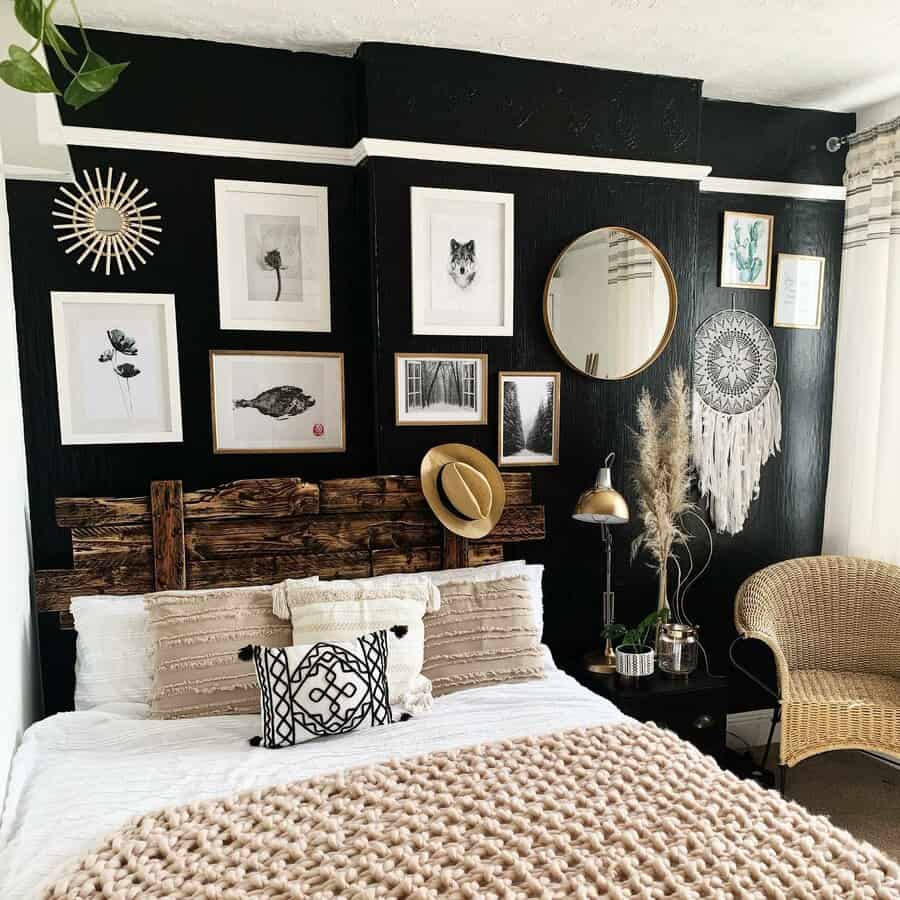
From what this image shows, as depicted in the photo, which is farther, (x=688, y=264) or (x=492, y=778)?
(x=688, y=264)

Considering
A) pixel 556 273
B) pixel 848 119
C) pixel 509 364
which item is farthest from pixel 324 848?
pixel 848 119

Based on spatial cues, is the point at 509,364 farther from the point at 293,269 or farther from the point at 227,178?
the point at 227,178

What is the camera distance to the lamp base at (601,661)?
9.29 feet

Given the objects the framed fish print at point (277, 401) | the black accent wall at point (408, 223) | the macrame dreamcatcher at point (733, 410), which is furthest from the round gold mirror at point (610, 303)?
the framed fish print at point (277, 401)

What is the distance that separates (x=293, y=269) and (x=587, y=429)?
125 centimetres

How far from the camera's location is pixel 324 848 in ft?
4.99

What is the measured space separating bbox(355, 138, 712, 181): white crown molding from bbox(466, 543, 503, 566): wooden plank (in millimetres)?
1374

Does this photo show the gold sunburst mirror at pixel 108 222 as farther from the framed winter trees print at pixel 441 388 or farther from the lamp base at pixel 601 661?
the lamp base at pixel 601 661

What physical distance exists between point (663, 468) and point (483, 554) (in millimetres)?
763

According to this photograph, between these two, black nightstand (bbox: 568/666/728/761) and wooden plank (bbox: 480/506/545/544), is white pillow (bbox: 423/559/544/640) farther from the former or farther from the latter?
black nightstand (bbox: 568/666/728/761)

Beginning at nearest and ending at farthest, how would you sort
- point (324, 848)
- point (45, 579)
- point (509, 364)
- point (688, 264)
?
point (324, 848) < point (45, 579) < point (509, 364) < point (688, 264)

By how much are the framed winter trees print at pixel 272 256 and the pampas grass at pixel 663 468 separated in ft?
4.15

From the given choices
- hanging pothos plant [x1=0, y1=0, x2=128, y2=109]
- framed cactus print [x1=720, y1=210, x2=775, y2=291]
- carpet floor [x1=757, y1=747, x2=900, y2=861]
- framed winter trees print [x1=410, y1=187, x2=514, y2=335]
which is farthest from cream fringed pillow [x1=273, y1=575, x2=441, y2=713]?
framed cactus print [x1=720, y1=210, x2=775, y2=291]

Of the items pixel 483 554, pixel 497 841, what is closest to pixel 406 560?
pixel 483 554
